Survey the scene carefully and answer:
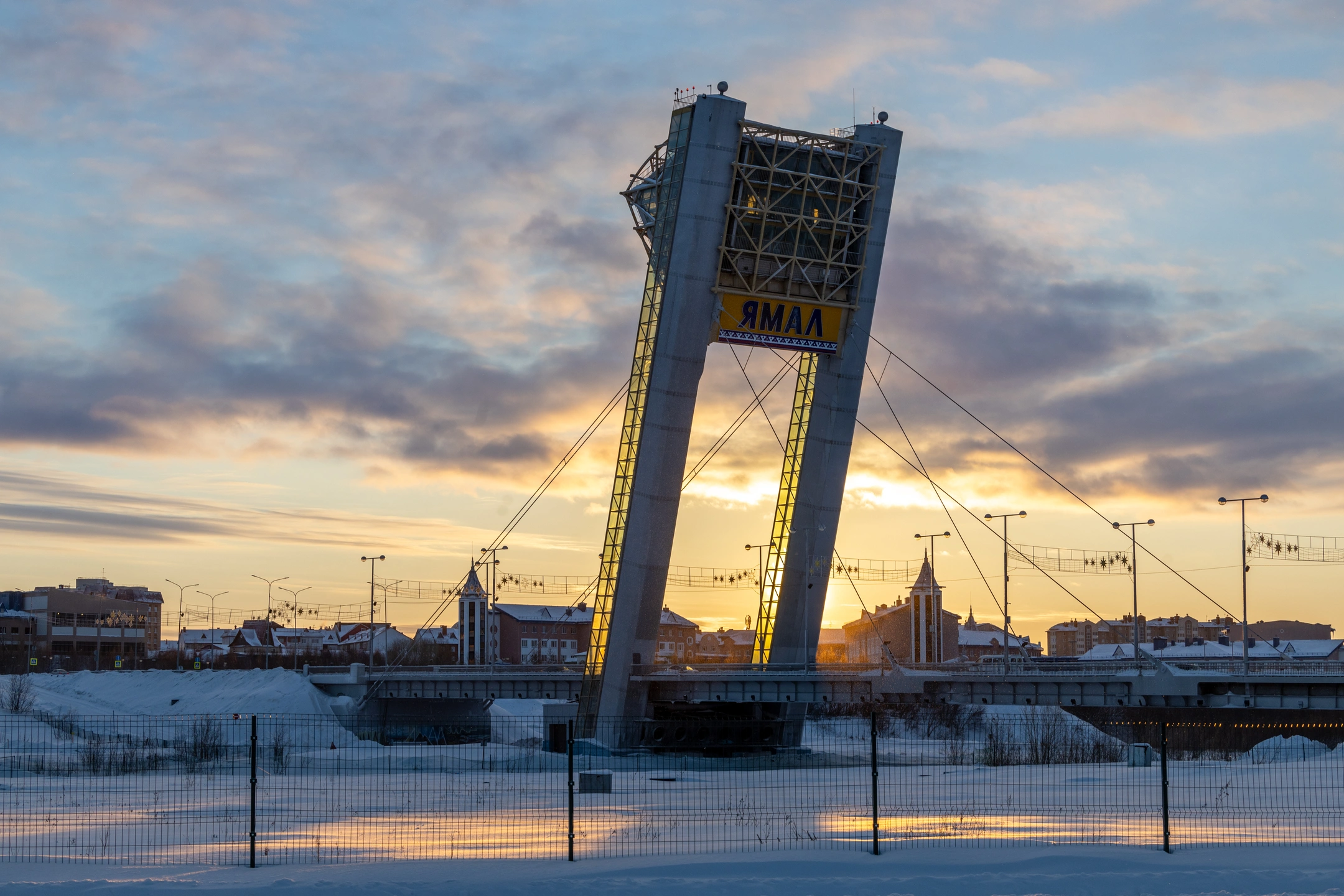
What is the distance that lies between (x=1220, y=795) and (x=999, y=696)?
75.5ft

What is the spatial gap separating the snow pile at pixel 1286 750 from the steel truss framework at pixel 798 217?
30.5m

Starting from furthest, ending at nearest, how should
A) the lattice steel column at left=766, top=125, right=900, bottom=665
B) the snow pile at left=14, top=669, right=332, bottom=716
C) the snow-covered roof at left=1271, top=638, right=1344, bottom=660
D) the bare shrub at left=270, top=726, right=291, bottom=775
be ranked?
1. the snow-covered roof at left=1271, top=638, right=1344, bottom=660
2. the snow pile at left=14, top=669, right=332, bottom=716
3. the lattice steel column at left=766, top=125, right=900, bottom=665
4. the bare shrub at left=270, top=726, right=291, bottom=775

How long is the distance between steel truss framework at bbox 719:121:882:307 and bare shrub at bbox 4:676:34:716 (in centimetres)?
4329

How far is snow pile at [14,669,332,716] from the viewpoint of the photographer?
84812 millimetres

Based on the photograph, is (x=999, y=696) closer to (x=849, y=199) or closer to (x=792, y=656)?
(x=792, y=656)

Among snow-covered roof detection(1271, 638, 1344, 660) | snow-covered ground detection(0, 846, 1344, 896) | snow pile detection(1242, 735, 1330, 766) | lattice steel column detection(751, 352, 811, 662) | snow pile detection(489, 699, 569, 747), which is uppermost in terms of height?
lattice steel column detection(751, 352, 811, 662)

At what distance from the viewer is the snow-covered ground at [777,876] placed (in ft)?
59.2

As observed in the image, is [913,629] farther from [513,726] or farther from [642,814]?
[642,814]

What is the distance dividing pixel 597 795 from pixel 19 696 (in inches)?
1971

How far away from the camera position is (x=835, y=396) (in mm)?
70625

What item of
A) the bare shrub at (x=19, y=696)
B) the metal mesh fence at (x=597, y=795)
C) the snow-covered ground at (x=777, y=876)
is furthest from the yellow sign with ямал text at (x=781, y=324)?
the snow-covered ground at (x=777, y=876)

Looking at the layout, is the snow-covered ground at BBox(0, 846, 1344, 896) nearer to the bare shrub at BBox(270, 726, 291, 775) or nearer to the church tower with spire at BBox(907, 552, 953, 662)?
the bare shrub at BBox(270, 726, 291, 775)

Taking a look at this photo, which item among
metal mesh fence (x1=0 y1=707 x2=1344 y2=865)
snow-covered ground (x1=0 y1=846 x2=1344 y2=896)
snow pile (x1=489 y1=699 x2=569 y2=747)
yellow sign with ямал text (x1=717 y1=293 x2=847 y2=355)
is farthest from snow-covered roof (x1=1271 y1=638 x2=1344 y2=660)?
snow-covered ground (x1=0 y1=846 x2=1344 y2=896)

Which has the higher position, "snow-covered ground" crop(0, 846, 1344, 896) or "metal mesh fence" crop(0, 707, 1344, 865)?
"snow-covered ground" crop(0, 846, 1344, 896)
